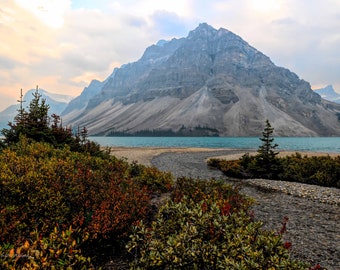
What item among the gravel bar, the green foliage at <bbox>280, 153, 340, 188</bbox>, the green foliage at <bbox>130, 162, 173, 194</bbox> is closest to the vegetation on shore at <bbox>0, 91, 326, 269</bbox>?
the gravel bar

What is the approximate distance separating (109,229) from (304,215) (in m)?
10.3

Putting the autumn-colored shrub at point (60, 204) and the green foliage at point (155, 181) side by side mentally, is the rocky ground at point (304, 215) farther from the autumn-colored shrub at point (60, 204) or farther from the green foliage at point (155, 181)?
the autumn-colored shrub at point (60, 204)

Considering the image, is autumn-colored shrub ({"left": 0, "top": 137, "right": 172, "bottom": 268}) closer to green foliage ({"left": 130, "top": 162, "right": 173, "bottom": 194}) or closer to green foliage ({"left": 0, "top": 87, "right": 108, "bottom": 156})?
green foliage ({"left": 130, "top": 162, "right": 173, "bottom": 194})

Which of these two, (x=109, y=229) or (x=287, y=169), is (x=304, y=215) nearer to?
(x=109, y=229)

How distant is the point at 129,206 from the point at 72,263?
3.74m

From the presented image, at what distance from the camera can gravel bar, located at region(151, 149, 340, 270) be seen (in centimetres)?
789

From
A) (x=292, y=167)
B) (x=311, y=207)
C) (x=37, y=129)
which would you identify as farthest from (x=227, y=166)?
(x=37, y=129)

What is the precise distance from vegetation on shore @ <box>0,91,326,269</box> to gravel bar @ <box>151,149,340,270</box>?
196 centimetres

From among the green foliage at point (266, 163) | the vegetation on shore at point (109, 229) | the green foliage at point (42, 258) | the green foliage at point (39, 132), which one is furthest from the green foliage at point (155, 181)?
the green foliage at point (266, 163)

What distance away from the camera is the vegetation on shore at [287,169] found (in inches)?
799

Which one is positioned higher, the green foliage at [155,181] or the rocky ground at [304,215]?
the green foliage at [155,181]

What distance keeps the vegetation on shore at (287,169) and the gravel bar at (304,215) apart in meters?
3.08

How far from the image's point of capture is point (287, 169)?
23734 millimetres

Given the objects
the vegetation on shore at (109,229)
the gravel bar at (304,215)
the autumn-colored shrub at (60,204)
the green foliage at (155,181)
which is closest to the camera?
the vegetation on shore at (109,229)
